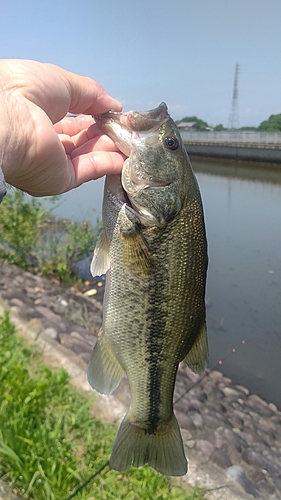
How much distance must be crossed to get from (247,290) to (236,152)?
25.2 m

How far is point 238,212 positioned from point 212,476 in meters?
12.8

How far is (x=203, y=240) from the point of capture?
2104 millimetres

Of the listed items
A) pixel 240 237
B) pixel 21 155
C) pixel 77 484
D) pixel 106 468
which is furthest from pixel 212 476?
pixel 240 237

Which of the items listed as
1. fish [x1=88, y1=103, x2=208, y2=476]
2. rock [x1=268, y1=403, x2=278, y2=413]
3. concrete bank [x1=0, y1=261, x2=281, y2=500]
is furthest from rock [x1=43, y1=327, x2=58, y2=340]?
fish [x1=88, y1=103, x2=208, y2=476]

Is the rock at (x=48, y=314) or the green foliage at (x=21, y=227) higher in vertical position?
the green foliage at (x=21, y=227)

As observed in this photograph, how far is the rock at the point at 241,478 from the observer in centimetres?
376

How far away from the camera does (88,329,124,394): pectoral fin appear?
2.22 metres

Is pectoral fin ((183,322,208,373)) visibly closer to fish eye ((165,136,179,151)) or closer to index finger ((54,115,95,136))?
fish eye ((165,136,179,151))

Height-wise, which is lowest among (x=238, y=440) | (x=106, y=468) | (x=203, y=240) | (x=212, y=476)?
(x=238, y=440)

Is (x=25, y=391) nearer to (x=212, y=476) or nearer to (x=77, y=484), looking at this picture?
(x=77, y=484)

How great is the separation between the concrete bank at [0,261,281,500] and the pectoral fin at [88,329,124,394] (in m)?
1.75

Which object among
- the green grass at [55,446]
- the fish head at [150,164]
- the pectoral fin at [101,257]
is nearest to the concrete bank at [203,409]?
the green grass at [55,446]

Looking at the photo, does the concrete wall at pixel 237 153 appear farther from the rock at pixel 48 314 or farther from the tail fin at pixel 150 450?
the tail fin at pixel 150 450

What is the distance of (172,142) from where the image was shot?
2172 millimetres
